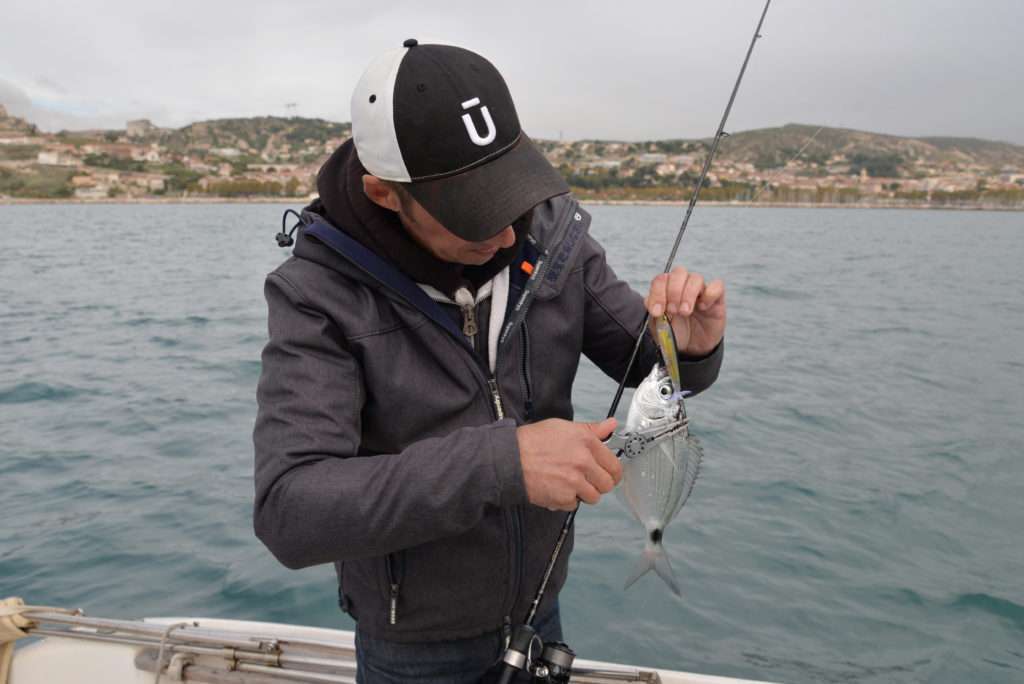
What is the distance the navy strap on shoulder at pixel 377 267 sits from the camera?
169 centimetres

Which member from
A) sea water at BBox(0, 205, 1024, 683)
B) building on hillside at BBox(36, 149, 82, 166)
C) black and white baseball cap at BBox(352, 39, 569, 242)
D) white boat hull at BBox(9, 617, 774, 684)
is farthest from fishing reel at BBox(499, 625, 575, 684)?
building on hillside at BBox(36, 149, 82, 166)

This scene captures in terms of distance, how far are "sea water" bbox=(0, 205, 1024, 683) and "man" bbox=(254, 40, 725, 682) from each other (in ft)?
10.5

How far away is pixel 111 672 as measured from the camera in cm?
285

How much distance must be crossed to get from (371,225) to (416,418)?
0.44 metres

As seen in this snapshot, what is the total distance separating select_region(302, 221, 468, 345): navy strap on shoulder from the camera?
1.69 metres

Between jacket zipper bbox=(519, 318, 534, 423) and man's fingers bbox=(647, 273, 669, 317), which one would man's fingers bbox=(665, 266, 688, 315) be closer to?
man's fingers bbox=(647, 273, 669, 317)

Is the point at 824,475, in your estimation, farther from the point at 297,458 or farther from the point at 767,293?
the point at 767,293

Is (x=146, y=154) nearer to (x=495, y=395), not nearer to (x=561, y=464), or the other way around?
(x=495, y=395)

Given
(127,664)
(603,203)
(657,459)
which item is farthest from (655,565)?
(603,203)

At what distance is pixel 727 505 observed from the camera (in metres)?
6.60

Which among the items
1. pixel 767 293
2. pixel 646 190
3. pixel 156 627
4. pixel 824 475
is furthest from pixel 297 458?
pixel 646 190

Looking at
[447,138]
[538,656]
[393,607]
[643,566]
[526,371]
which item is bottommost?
[538,656]

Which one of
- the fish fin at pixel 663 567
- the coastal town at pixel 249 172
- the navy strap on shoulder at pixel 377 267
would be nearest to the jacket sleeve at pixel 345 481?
the navy strap on shoulder at pixel 377 267

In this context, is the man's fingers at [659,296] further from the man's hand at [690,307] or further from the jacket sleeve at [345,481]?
the jacket sleeve at [345,481]
